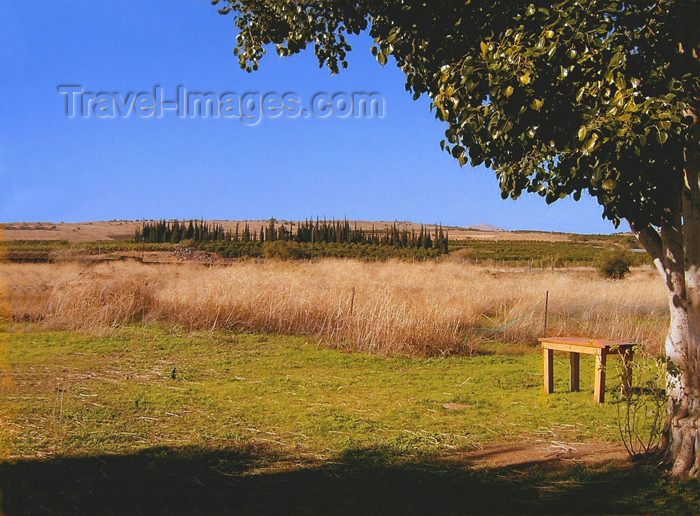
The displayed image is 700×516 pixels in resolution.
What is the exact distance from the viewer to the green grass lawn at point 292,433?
4.80 m

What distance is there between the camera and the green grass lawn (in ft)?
15.8

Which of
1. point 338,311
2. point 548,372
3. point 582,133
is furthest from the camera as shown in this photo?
point 338,311

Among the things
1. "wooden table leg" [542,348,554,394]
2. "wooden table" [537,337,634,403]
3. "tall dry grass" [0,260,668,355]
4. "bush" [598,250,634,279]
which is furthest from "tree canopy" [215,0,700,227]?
"bush" [598,250,634,279]

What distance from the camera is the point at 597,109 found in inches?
172

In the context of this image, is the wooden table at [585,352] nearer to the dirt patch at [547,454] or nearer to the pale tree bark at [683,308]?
the dirt patch at [547,454]

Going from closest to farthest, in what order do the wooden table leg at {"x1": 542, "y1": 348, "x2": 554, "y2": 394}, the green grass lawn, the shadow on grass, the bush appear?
the shadow on grass
the green grass lawn
the wooden table leg at {"x1": 542, "y1": 348, "x2": 554, "y2": 394}
the bush

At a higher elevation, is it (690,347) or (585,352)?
(690,347)

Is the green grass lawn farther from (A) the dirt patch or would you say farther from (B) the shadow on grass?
(A) the dirt patch

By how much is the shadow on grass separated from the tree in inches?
36.3

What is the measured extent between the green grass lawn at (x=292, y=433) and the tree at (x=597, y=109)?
155cm

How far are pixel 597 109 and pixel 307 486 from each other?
3.58 m

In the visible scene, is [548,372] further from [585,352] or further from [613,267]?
[613,267]

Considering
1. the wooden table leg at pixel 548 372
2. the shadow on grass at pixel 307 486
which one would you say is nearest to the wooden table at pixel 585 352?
the wooden table leg at pixel 548 372

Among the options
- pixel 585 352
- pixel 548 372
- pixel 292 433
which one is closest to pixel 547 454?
pixel 585 352
